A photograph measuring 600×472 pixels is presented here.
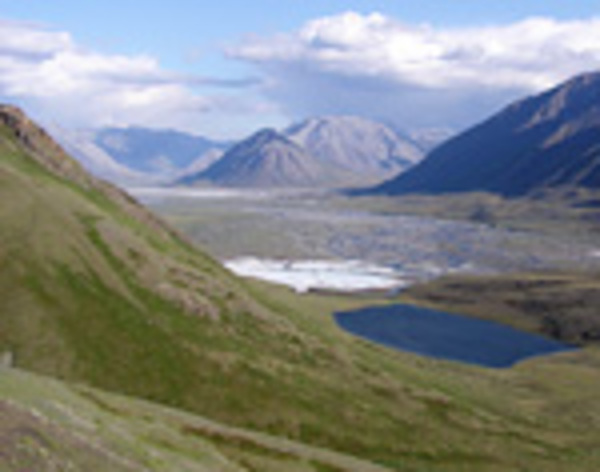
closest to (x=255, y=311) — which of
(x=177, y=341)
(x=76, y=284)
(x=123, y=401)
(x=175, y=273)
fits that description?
(x=175, y=273)

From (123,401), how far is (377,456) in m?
39.3

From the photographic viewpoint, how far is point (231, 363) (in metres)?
112

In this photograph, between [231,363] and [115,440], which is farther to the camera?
[231,363]

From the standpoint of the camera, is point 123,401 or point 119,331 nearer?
point 123,401

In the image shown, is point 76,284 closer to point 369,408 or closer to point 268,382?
point 268,382

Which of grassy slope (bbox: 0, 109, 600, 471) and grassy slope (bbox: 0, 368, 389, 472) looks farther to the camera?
grassy slope (bbox: 0, 109, 600, 471)

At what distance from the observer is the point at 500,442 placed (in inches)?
4171

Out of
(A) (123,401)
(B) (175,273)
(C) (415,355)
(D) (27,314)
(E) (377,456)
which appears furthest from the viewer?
(C) (415,355)

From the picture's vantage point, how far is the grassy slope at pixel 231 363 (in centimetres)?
9888

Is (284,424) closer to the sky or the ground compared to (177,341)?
closer to the ground

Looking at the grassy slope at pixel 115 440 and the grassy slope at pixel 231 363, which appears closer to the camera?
the grassy slope at pixel 115 440

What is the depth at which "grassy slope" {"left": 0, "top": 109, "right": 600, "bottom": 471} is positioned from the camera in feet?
324

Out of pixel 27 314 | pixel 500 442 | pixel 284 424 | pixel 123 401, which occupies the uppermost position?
pixel 27 314

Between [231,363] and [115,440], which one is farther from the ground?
[115,440]
